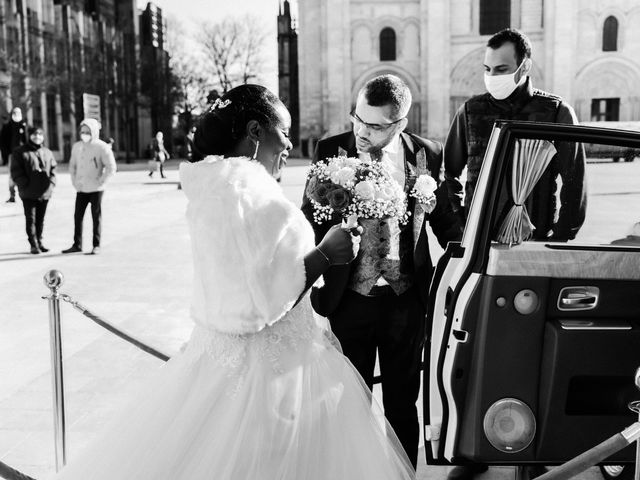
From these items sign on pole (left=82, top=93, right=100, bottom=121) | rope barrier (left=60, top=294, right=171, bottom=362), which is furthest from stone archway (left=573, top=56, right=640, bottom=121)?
rope barrier (left=60, top=294, right=171, bottom=362)

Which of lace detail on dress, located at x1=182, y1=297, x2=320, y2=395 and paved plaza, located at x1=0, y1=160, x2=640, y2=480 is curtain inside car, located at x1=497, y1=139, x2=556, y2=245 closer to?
paved plaza, located at x1=0, y1=160, x2=640, y2=480

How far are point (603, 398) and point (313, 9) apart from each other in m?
56.9

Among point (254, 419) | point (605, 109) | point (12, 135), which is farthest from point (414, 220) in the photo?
point (605, 109)

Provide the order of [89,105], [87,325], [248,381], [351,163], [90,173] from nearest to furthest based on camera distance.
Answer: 1. [248,381]
2. [351,163]
3. [87,325]
4. [90,173]
5. [89,105]

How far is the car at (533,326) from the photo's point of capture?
2842 mm

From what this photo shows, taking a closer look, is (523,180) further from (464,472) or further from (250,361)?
(464,472)

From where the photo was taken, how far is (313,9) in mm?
56812

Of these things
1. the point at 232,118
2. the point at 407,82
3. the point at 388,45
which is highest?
the point at 388,45

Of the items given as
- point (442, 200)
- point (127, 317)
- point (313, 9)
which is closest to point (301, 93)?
point (313, 9)

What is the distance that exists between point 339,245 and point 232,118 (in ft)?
1.87

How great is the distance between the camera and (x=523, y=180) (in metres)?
2.91

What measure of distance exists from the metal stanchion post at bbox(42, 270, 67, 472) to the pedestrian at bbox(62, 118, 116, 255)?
7.49 meters

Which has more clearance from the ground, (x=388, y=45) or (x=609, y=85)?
(x=388, y=45)

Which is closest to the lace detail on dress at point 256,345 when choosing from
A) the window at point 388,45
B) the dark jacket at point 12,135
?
the dark jacket at point 12,135
